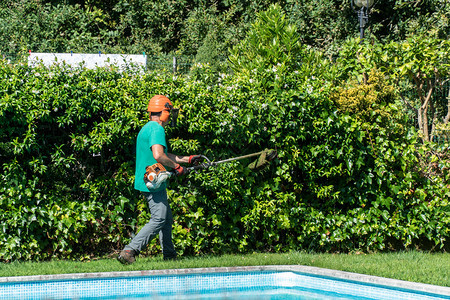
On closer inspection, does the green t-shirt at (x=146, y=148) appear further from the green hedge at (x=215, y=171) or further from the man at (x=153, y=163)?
the green hedge at (x=215, y=171)

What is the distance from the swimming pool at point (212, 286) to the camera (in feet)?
17.0

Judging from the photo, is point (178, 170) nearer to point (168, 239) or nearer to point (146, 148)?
point (146, 148)

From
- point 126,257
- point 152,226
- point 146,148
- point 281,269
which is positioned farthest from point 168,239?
point 281,269

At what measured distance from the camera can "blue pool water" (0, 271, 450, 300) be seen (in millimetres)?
5188

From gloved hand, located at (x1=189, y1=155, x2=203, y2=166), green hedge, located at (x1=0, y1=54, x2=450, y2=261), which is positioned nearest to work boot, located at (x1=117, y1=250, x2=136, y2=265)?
green hedge, located at (x1=0, y1=54, x2=450, y2=261)

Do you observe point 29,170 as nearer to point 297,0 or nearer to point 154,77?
point 154,77

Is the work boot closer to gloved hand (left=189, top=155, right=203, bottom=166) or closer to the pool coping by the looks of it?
the pool coping

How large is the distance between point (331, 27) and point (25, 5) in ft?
30.0

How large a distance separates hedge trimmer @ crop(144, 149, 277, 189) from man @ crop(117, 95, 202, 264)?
0.08 metres

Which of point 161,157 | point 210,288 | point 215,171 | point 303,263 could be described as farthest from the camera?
point 215,171

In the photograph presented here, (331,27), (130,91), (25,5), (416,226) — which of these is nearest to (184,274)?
(130,91)

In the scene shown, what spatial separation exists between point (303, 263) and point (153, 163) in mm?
1987

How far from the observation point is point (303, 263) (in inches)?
238

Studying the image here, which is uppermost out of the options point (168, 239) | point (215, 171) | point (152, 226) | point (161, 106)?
point (161, 106)
